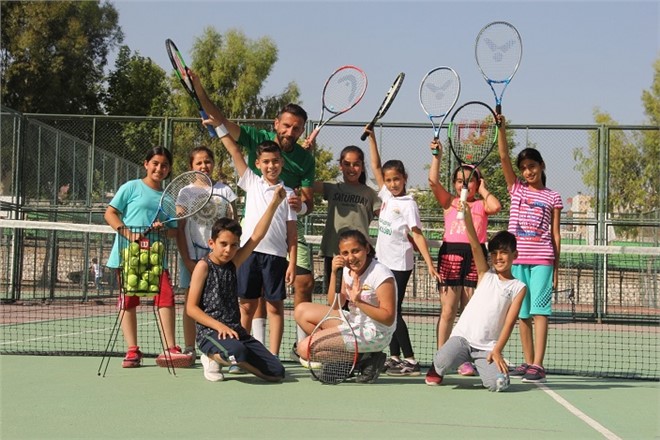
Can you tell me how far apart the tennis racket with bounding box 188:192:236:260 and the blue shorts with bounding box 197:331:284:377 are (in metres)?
0.90

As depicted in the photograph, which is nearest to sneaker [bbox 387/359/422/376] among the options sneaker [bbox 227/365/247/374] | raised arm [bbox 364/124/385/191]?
sneaker [bbox 227/365/247/374]

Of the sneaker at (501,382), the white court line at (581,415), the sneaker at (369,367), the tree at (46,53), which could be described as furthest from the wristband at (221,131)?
the tree at (46,53)

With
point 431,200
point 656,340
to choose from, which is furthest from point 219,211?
point 431,200

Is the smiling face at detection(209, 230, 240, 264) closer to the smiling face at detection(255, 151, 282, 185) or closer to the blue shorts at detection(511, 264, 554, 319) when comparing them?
the smiling face at detection(255, 151, 282, 185)

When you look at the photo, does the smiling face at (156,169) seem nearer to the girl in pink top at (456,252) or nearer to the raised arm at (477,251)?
the girl in pink top at (456,252)

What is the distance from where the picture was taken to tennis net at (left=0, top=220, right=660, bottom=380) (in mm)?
8273

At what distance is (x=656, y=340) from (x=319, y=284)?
5009 mm

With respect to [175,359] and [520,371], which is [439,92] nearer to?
[520,371]

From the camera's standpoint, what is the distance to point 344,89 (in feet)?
22.7

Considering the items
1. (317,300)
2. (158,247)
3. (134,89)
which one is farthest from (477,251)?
(134,89)

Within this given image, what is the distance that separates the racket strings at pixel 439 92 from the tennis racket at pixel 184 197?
5.60ft

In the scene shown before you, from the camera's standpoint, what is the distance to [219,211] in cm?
632

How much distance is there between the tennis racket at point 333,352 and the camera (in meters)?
5.50

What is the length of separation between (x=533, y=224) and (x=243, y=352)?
84.8 inches
